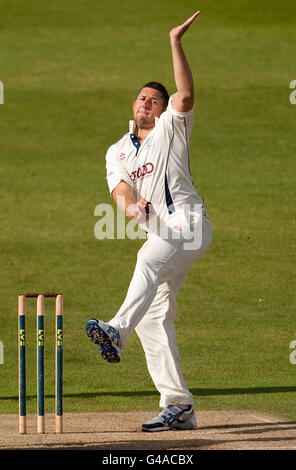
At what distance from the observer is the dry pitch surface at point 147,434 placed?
6.53 m

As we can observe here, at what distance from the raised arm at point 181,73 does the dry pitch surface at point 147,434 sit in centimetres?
220

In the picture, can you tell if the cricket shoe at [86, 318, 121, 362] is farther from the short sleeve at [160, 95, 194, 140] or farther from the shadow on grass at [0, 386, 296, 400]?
the shadow on grass at [0, 386, 296, 400]

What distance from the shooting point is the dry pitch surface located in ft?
21.4

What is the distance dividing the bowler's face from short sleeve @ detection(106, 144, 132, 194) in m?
0.28

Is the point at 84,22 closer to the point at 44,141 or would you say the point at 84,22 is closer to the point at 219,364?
the point at 44,141

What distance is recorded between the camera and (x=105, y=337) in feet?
20.5

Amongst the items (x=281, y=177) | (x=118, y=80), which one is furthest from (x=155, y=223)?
(x=118, y=80)

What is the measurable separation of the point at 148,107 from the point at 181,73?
2.11ft

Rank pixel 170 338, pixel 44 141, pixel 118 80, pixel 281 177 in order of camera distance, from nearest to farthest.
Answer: pixel 170 338 → pixel 281 177 → pixel 44 141 → pixel 118 80

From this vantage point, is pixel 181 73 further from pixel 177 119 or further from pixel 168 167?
pixel 168 167

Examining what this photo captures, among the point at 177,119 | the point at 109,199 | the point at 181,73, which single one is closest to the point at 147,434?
the point at 177,119

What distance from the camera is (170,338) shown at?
23.8 ft

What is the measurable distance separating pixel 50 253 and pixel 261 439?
8.35 m

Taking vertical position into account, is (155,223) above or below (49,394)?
above
